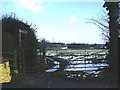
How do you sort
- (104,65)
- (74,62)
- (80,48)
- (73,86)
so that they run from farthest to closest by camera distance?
(80,48) → (74,62) → (104,65) → (73,86)

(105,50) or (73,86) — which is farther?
(105,50)

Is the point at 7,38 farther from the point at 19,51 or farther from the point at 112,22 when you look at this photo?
the point at 112,22

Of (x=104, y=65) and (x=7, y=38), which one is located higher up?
(x=7, y=38)

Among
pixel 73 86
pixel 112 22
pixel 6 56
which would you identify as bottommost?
pixel 73 86

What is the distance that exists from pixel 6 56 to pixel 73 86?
16.1 feet

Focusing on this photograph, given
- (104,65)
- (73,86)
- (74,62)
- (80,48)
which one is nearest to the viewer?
(73,86)

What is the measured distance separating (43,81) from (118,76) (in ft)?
11.2

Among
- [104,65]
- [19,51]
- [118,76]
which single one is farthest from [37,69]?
[118,76]

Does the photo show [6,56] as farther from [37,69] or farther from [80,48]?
[80,48]

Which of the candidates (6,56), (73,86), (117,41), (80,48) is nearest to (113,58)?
(117,41)

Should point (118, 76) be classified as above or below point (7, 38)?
below

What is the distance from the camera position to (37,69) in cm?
2184

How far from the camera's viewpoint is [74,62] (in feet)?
77.5

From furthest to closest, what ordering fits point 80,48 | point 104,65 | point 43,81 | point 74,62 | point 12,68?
point 80,48, point 74,62, point 104,65, point 12,68, point 43,81
